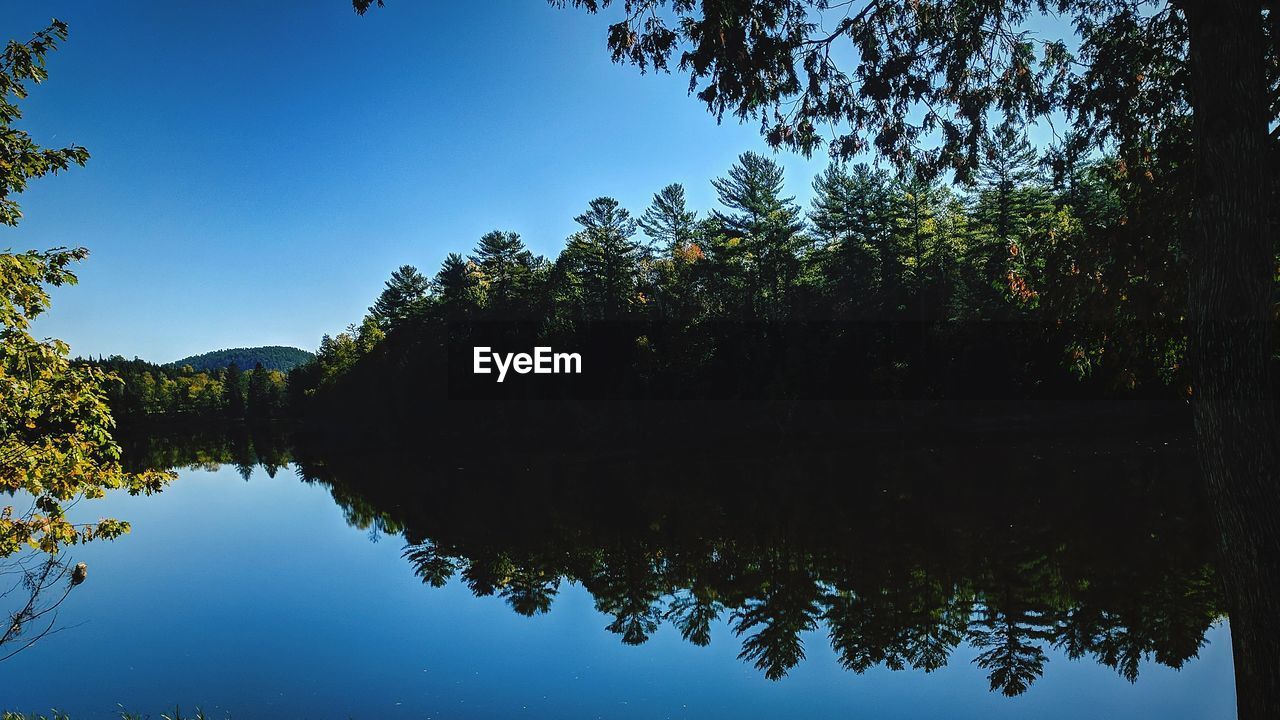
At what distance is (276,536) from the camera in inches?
1045

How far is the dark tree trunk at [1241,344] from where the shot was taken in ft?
16.7

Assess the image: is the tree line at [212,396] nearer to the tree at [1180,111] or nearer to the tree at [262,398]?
the tree at [262,398]

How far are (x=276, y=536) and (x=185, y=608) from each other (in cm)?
976

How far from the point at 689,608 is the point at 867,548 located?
20.1ft

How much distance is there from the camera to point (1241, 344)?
17.1 feet

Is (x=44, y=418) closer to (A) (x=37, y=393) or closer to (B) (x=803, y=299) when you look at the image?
(A) (x=37, y=393)

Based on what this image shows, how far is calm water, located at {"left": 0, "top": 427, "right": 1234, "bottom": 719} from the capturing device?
10.4m

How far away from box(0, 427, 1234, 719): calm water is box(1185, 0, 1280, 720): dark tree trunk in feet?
16.5

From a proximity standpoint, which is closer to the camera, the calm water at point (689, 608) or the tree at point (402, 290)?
the calm water at point (689, 608)

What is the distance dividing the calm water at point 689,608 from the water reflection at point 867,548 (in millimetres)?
89

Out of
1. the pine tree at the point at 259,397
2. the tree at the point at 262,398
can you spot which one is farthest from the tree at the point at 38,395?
the pine tree at the point at 259,397

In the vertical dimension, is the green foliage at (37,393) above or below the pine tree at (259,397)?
below

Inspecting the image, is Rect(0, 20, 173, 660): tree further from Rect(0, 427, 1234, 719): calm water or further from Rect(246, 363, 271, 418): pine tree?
Rect(246, 363, 271, 418): pine tree

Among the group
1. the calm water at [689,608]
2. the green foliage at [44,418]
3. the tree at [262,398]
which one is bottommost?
the calm water at [689,608]
